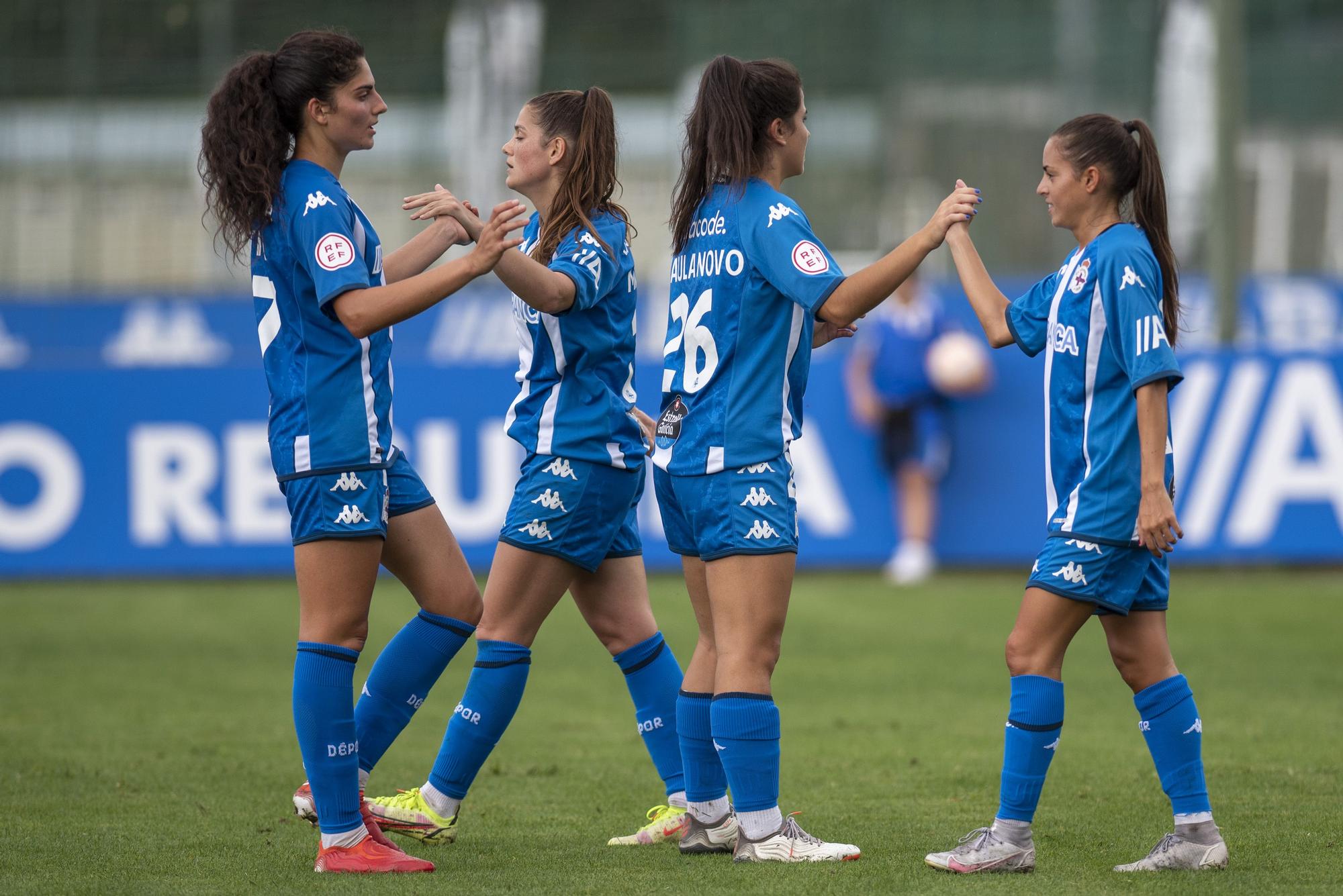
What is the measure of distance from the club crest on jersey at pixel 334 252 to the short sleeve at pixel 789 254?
1.02m

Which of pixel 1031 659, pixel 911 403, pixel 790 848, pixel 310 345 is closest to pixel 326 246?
pixel 310 345

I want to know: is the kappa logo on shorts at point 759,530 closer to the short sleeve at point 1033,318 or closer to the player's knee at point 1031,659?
the player's knee at point 1031,659

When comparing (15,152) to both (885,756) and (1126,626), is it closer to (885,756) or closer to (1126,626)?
(885,756)

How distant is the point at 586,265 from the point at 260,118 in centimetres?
93

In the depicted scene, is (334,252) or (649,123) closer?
(334,252)

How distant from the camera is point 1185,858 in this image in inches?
169

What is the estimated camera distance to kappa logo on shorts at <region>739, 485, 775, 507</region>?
426cm

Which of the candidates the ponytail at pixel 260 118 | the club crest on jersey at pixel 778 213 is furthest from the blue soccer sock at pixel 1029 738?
the ponytail at pixel 260 118

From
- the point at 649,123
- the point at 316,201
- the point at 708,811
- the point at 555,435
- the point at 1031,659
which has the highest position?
the point at 649,123

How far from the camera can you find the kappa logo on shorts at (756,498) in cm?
426

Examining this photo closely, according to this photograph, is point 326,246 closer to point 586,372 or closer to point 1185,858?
point 586,372

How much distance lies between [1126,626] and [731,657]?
1.06 m

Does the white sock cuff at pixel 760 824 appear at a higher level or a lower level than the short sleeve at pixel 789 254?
lower

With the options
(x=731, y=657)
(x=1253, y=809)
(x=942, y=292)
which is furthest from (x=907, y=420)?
(x=731, y=657)
